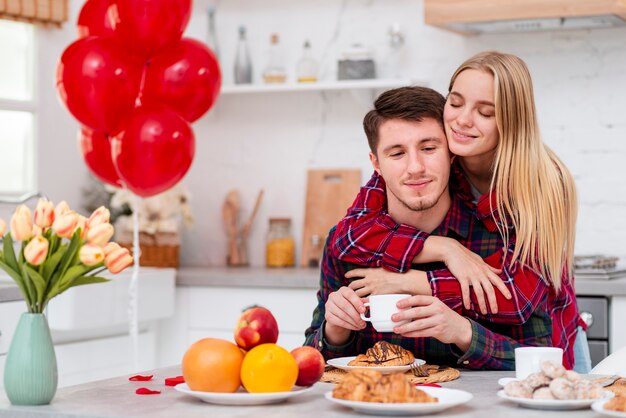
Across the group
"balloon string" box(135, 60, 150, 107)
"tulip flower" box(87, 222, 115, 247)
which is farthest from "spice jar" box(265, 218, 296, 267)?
"tulip flower" box(87, 222, 115, 247)

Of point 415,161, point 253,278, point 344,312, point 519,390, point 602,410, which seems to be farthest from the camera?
point 253,278

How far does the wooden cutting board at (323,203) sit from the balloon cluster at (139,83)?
1040 millimetres

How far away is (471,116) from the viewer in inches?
81.7

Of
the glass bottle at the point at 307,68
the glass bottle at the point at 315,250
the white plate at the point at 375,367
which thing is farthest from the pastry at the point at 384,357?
the glass bottle at the point at 307,68

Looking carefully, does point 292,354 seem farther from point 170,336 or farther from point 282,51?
point 282,51

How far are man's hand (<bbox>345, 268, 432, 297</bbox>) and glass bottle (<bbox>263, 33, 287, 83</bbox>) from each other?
2019mm

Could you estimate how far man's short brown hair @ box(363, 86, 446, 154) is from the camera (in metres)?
2.10

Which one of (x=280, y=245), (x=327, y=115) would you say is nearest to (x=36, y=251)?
(x=280, y=245)

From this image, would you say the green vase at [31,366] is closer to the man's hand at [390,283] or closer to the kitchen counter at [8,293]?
the man's hand at [390,283]

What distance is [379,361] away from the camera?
171 centimetres

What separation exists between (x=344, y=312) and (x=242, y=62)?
2.27 m

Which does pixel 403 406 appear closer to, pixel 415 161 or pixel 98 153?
pixel 415 161

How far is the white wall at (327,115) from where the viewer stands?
3.62 metres

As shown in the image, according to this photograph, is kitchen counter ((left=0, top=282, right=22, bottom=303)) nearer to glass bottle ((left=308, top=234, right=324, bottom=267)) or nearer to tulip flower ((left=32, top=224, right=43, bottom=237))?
glass bottle ((left=308, top=234, right=324, bottom=267))
